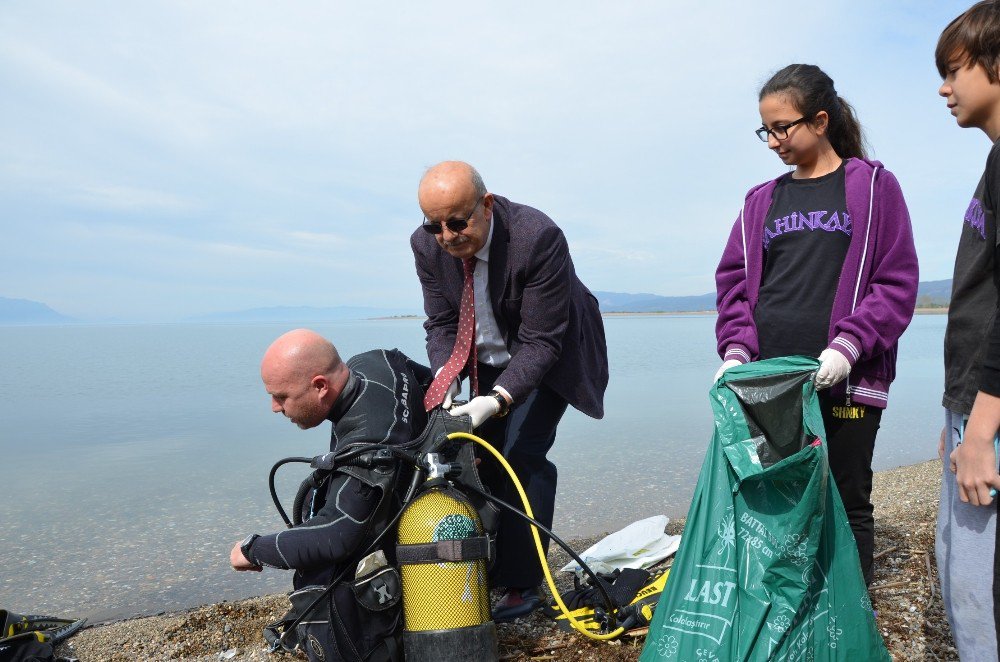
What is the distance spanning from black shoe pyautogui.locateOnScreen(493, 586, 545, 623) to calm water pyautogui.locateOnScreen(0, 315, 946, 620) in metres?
2.29

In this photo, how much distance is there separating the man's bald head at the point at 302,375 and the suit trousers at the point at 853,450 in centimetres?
160

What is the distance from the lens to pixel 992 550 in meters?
1.46

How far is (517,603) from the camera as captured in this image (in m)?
2.95

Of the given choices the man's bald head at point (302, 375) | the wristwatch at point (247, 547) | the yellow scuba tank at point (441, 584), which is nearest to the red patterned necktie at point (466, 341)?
the man's bald head at point (302, 375)

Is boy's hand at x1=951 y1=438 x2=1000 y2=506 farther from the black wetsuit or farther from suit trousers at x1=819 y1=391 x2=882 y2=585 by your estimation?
the black wetsuit

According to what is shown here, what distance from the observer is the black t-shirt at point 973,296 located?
148cm

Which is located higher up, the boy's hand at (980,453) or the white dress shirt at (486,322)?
the white dress shirt at (486,322)

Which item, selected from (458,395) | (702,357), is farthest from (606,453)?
(702,357)

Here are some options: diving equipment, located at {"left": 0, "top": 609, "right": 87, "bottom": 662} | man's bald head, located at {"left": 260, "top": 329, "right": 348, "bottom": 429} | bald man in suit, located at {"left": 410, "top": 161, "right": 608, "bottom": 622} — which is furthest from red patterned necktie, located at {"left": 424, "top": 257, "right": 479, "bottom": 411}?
diving equipment, located at {"left": 0, "top": 609, "right": 87, "bottom": 662}

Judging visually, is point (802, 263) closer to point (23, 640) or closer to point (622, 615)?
point (622, 615)

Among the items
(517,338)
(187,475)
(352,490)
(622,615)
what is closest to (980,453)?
(622,615)

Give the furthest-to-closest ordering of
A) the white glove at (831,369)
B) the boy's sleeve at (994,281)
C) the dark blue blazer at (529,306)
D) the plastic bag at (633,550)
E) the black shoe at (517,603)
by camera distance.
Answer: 1. the plastic bag at (633,550)
2. the black shoe at (517,603)
3. the dark blue blazer at (529,306)
4. the white glove at (831,369)
5. the boy's sleeve at (994,281)

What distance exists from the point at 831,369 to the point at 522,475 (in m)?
1.31

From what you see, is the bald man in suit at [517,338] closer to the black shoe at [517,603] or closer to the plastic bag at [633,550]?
the black shoe at [517,603]
